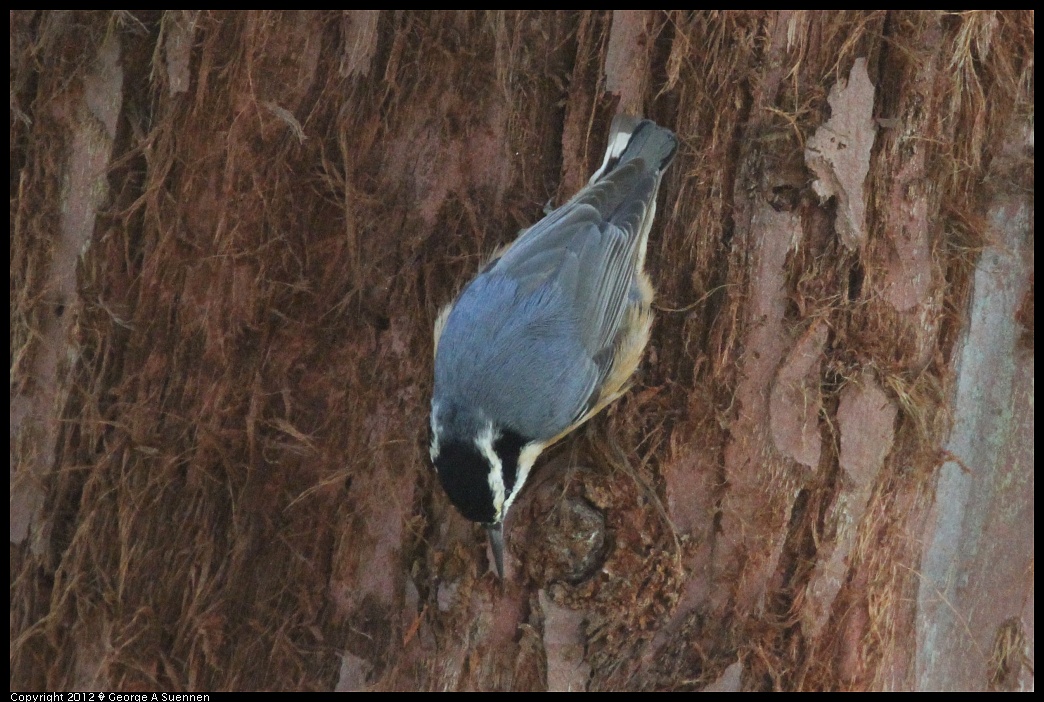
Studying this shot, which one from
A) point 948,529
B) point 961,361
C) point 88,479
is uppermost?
point 961,361

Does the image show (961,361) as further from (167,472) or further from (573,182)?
(167,472)

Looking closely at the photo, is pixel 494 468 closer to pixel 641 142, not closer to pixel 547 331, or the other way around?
pixel 547 331

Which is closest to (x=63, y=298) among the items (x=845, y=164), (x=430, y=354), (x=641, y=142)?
(x=430, y=354)

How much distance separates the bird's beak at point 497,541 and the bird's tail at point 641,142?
1.14m

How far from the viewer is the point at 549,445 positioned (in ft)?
7.75

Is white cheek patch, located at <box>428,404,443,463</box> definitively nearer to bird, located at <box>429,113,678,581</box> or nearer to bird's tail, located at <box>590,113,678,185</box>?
bird, located at <box>429,113,678,581</box>

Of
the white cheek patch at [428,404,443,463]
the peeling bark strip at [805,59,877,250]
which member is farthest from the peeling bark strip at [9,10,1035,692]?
the white cheek patch at [428,404,443,463]

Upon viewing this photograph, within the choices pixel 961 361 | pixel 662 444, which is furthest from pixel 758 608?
pixel 961 361

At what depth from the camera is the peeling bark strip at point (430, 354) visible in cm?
222

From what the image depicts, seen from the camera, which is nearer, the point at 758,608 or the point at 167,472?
the point at 758,608

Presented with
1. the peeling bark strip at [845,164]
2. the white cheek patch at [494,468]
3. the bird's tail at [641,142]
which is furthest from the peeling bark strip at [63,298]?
the peeling bark strip at [845,164]

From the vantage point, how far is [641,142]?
2395 mm

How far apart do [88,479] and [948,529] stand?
8.48 ft

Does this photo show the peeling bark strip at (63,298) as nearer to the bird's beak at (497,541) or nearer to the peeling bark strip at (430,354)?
the peeling bark strip at (430,354)
